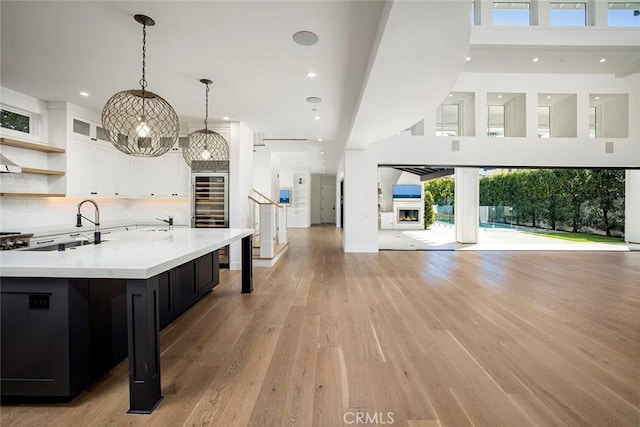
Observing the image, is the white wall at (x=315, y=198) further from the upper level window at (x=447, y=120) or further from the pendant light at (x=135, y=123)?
the pendant light at (x=135, y=123)

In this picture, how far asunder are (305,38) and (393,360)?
3.01 metres

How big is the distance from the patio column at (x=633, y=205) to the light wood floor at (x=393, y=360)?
608 centimetres

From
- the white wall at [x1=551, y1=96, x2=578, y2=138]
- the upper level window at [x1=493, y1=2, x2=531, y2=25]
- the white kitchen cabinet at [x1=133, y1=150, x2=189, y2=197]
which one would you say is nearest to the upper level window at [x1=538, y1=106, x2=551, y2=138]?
the white wall at [x1=551, y1=96, x2=578, y2=138]

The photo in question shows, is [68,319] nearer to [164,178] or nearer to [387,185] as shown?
[164,178]

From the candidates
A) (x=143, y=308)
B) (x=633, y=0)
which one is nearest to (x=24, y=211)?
(x=143, y=308)

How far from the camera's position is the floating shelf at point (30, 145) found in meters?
3.83

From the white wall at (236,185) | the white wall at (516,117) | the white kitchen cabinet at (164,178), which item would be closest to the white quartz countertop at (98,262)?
the white wall at (236,185)

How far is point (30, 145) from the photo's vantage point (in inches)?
161

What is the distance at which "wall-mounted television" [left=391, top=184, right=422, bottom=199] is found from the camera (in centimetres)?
1364

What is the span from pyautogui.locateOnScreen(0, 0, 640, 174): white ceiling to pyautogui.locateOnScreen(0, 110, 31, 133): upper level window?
370mm

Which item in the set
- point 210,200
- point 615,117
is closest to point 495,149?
point 615,117

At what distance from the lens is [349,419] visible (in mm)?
1659

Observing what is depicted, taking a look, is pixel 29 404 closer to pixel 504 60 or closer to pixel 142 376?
pixel 142 376

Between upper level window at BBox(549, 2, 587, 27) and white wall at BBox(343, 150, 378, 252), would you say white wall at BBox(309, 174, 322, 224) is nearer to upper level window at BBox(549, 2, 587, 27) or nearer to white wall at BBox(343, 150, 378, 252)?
white wall at BBox(343, 150, 378, 252)
